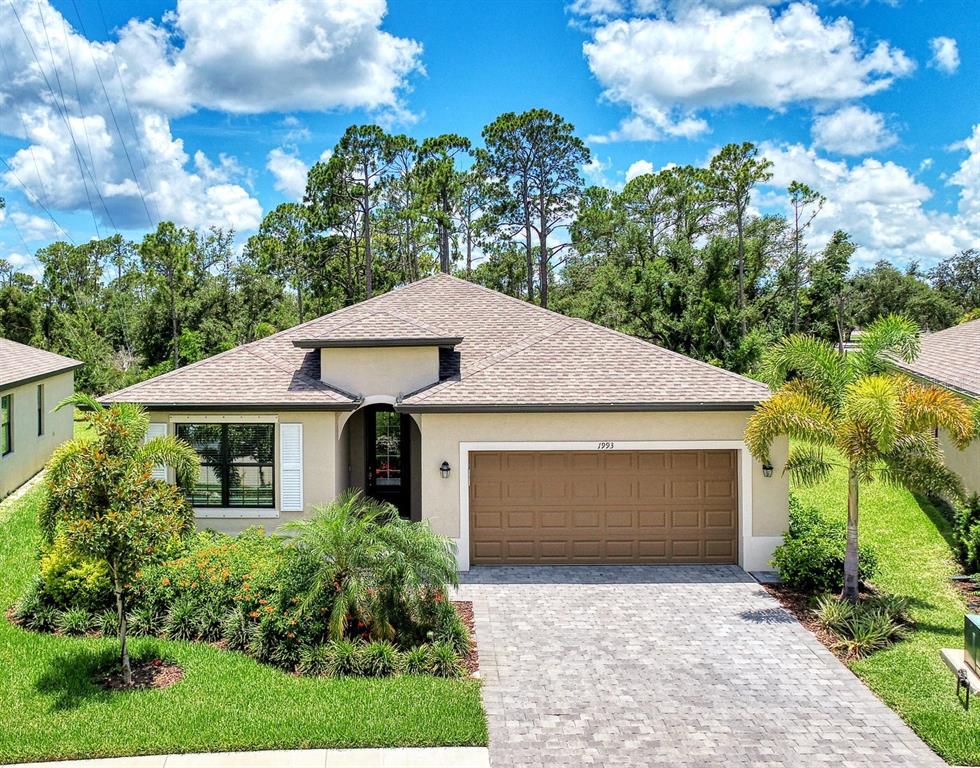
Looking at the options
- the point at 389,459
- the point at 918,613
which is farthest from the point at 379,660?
the point at 389,459

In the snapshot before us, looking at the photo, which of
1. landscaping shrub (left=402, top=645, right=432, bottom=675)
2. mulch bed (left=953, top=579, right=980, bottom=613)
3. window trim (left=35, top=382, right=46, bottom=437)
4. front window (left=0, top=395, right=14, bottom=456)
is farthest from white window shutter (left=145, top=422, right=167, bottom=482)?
mulch bed (left=953, top=579, right=980, bottom=613)

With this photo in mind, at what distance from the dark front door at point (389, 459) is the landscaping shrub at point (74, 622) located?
23.6 ft

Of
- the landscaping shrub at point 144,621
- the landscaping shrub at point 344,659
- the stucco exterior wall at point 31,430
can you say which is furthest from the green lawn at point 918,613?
the stucco exterior wall at point 31,430

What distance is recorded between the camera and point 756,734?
25.1 feet

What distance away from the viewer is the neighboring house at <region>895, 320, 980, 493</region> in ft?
50.8

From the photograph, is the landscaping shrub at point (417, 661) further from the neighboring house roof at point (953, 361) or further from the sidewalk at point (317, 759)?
the neighboring house roof at point (953, 361)

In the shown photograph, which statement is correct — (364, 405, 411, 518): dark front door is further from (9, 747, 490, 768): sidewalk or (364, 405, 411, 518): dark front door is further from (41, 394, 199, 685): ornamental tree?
(9, 747, 490, 768): sidewalk

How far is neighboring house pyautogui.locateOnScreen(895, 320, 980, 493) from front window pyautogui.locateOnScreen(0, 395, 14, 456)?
20933 mm

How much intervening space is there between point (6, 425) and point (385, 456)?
9.95 metres

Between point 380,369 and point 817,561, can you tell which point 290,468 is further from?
point 817,561

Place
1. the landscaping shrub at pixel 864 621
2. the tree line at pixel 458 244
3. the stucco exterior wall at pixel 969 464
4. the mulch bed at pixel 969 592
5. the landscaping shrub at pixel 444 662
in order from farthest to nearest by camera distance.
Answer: the tree line at pixel 458 244
the stucco exterior wall at pixel 969 464
the mulch bed at pixel 969 592
the landscaping shrub at pixel 864 621
the landscaping shrub at pixel 444 662

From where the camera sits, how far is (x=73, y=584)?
10625 millimetres

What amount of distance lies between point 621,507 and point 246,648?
714cm

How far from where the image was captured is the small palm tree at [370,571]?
9.49 metres
